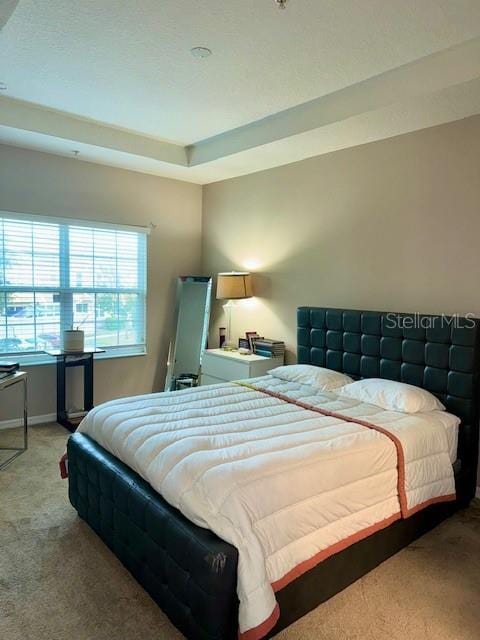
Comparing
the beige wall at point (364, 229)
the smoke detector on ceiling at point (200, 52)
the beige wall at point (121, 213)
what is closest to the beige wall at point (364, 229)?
the beige wall at point (364, 229)

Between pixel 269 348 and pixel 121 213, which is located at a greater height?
pixel 121 213

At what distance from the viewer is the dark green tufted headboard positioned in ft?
9.46

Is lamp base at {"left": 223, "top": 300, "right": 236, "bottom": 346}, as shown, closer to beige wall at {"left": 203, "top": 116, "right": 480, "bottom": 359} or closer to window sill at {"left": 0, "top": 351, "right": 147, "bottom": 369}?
beige wall at {"left": 203, "top": 116, "right": 480, "bottom": 359}

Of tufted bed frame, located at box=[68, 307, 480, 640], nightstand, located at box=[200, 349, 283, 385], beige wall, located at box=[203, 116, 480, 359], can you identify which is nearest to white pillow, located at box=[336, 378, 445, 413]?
tufted bed frame, located at box=[68, 307, 480, 640]

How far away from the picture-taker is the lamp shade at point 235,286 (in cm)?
458

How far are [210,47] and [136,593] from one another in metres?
2.88

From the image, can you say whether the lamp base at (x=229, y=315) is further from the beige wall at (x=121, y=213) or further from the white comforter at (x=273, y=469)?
the white comforter at (x=273, y=469)

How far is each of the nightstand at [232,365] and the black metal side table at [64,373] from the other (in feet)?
3.56

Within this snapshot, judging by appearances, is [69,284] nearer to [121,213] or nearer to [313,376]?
[121,213]

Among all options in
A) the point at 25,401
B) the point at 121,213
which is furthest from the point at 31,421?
the point at 121,213

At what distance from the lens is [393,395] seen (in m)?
2.92

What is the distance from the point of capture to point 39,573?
220 centimetres

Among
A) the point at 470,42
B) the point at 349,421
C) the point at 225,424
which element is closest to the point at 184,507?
the point at 225,424

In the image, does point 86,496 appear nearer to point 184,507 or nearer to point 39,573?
point 39,573
